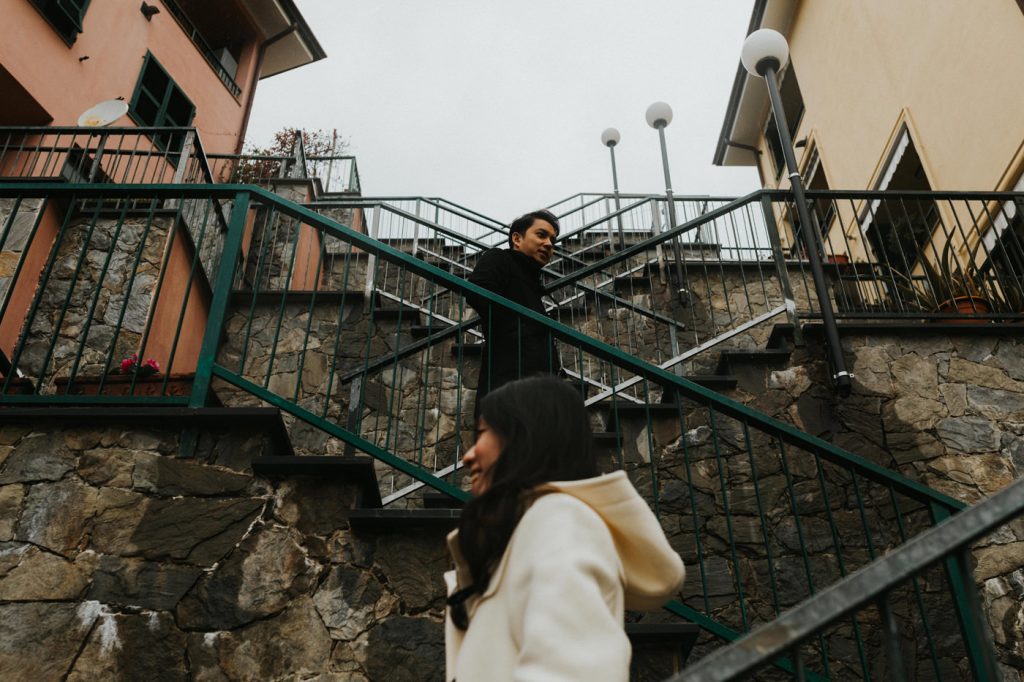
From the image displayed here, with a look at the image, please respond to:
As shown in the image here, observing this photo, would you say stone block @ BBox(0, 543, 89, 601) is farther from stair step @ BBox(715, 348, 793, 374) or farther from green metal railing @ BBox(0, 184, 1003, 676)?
stair step @ BBox(715, 348, 793, 374)

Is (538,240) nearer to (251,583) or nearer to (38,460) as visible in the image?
(251,583)

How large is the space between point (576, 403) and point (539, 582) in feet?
1.64

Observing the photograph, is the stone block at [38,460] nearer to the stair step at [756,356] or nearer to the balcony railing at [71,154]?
the stair step at [756,356]

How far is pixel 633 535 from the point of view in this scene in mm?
1390

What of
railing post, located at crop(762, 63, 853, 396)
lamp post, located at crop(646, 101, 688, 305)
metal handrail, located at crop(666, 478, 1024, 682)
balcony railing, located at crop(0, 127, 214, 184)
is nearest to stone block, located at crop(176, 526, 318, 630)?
metal handrail, located at crop(666, 478, 1024, 682)

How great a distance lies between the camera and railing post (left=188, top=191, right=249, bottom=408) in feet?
9.98

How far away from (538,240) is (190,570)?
210cm

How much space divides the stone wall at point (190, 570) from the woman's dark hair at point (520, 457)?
4.61ft

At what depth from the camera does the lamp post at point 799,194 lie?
4.62m

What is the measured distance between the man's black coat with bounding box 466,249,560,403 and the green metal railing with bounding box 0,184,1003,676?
0.20ft

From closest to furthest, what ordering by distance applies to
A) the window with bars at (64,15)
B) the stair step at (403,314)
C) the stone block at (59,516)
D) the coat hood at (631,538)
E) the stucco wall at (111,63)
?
1. the coat hood at (631,538)
2. the stone block at (59,516)
3. the stair step at (403,314)
4. the stucco wall at (111,63)
5. the window with bars at (64,15)

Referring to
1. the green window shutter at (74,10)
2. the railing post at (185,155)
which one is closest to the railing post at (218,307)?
the railing post at (185,155)

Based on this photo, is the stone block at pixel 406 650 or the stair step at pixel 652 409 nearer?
the stone block at pixel 406 650

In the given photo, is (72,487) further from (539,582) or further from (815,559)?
(815,559)
